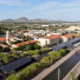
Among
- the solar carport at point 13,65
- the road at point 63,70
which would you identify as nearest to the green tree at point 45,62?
the road at point 63,70

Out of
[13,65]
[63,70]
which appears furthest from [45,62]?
[13,65]

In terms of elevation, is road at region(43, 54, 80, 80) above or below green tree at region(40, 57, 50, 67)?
below

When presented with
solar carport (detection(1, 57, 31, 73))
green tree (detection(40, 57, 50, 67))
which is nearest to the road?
green tree (detection(40, 57, 50, 67))

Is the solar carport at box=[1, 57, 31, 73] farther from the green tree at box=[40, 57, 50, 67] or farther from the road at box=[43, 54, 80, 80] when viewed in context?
the road at box=[43, 54, 80, 80]

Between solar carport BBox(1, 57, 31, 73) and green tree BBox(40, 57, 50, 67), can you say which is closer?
solar carport BBox(1, 57, 31, 73)

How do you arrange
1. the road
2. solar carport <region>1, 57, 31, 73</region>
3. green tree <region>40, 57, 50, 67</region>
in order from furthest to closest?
green tree <region>40, 57, 50, 67</region>, solar carport <region>1, 57, 31, 73</region>, the road

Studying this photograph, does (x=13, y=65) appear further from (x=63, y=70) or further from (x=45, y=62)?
(x=63, y=70)

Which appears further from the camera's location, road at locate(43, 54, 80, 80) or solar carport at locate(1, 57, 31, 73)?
solar carport at locate(1, 57, 31, 73)

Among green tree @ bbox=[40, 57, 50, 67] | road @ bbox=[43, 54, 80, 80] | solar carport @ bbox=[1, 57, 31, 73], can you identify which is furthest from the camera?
green tree @ bbox=[40, 57, 50, 67]

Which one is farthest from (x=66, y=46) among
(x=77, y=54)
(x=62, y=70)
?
(x=62, y=70)

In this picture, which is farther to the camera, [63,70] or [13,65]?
[63,70]

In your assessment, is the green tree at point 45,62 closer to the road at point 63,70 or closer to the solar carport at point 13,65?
the road at point 63,70
